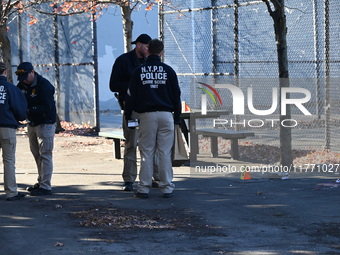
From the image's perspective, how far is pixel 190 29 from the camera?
26266 mm

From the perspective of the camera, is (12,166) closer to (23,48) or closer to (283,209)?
(283,209)

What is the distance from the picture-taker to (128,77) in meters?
10.1

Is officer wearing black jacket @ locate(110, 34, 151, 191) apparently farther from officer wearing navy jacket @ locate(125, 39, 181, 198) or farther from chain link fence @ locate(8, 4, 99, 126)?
chain link fence @ locate(8, 4, 99, 126)

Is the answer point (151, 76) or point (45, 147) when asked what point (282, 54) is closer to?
point (151, 76)

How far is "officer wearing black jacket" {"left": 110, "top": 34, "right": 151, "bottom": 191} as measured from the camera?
10.0 meters

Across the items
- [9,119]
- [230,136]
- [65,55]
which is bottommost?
[230,136]

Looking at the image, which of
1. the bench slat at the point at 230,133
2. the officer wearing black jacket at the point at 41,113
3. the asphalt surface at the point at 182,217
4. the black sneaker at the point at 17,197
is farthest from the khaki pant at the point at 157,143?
the bench slat at the point at 230,133

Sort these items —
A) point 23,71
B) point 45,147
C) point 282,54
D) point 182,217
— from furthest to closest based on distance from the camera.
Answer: point 282,54
point 45,147
point 23,71
point 182,217

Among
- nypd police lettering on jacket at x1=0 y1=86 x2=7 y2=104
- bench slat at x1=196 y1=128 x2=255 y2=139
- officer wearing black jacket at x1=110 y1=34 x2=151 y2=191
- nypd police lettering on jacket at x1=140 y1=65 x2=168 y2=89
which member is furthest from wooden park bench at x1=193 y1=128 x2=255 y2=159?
nypd police lettering on jacket at x1=0 y1=86 x2=7 y2=104

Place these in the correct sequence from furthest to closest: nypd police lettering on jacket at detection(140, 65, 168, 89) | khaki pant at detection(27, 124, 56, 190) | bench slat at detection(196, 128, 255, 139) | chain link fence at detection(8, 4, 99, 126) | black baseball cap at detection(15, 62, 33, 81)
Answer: chain link fence at detection(8, 4, 99, 126), bench slat at detection(196, 128, 255, 139), khaki pant at detection(27, 124, 56, 190), black baseball cap at detection(15, 62, 33, 81), nypd police lettering on jacket at detection(140, 65, 168, 89)

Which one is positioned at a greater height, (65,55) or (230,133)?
(65,55)

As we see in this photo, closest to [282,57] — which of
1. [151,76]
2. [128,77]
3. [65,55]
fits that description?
[128,77]

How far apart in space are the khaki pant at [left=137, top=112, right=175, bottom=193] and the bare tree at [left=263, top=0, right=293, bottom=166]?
2.92m

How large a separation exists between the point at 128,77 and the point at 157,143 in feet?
3.70
